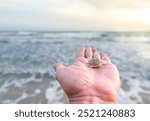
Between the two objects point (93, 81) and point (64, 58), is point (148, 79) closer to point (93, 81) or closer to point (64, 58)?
point (64, 58)

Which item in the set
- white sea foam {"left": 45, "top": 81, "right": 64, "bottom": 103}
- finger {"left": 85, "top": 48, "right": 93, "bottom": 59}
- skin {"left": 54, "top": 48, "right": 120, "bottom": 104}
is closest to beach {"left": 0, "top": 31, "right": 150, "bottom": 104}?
white sea foam {"left": 45, "top": 81, "right": 64, "bottom": 103}

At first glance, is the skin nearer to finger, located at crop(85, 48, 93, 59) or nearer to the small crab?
the small crab

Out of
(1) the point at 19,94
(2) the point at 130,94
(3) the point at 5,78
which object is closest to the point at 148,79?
(2) the point at 130,94

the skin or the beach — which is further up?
the skin

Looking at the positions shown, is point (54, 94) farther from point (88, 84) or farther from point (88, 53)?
point (88, 84)

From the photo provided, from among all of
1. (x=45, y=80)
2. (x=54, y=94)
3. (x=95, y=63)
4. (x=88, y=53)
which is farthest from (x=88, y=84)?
(x=45, y=80)

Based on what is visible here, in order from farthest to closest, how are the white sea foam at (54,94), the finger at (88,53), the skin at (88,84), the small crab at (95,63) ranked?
1. the white sea foam at (54,94)
2. the finger at (88,53)
3. the small crab at (95,63)
4. the skin at (88,84)

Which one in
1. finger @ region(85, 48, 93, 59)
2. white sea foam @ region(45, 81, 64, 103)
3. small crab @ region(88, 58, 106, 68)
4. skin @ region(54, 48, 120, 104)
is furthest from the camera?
white sea foam @ region(45, 81, 64, 103)

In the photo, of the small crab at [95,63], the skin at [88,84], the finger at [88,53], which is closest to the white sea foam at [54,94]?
the finger at [88,53]

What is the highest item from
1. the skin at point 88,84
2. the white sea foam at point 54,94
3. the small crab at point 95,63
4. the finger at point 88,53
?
the finger at point 88,53

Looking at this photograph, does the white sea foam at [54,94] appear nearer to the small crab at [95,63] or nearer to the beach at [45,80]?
the beach at [45,80]

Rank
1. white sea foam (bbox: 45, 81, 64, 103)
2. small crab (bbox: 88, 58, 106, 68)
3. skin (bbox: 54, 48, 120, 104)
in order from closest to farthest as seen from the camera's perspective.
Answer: skin (bbox: 54, 48, 120, 104) < small crab (bbox: 88, 58, 106, 68) < white sea foam (bbox: 45, 81, 64, 103)
